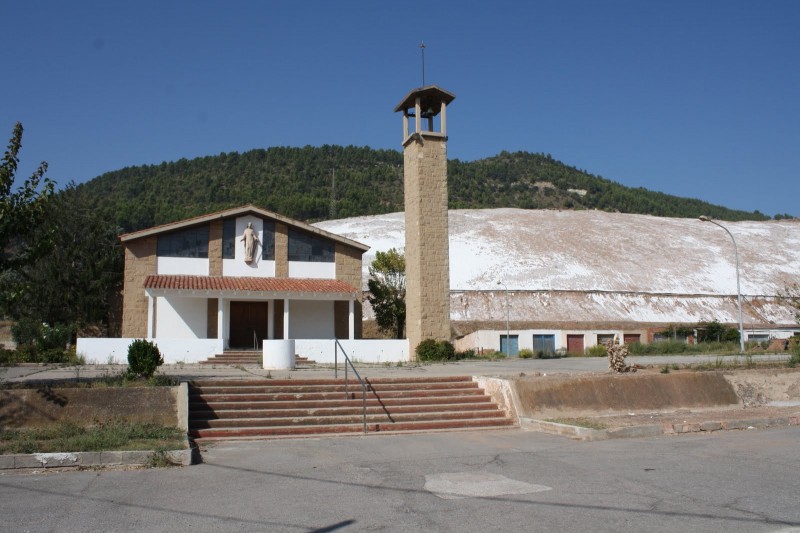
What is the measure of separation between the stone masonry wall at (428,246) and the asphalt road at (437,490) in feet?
58.0

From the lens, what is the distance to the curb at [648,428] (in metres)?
12.0

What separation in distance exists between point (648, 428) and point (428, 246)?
17.9m

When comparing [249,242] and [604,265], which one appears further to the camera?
[604,265]

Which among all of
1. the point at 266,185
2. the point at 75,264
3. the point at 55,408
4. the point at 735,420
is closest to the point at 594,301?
the point at 75,264

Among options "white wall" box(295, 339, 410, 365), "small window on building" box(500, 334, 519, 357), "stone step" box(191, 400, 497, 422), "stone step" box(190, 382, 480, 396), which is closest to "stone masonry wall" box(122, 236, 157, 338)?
"white wall" box(295, 339, 410, 365)

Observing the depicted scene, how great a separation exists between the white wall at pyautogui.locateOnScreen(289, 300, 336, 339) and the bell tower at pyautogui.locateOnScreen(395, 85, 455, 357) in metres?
4.03

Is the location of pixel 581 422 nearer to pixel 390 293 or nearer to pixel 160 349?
pixel 160 349

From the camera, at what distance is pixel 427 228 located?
97.7 ft

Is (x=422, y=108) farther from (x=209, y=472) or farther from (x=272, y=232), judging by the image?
(x=209, y=472)

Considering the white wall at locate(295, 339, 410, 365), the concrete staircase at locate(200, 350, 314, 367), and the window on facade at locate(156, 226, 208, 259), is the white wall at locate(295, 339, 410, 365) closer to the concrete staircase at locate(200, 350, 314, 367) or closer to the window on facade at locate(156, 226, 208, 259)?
the concrete staircase at locate(200, 350, 314, 367)

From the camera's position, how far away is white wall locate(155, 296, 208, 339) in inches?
1155

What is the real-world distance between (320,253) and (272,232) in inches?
95.5

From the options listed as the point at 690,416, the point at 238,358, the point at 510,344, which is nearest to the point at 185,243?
the point at 238,358

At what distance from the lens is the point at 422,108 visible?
31359 millimetres
